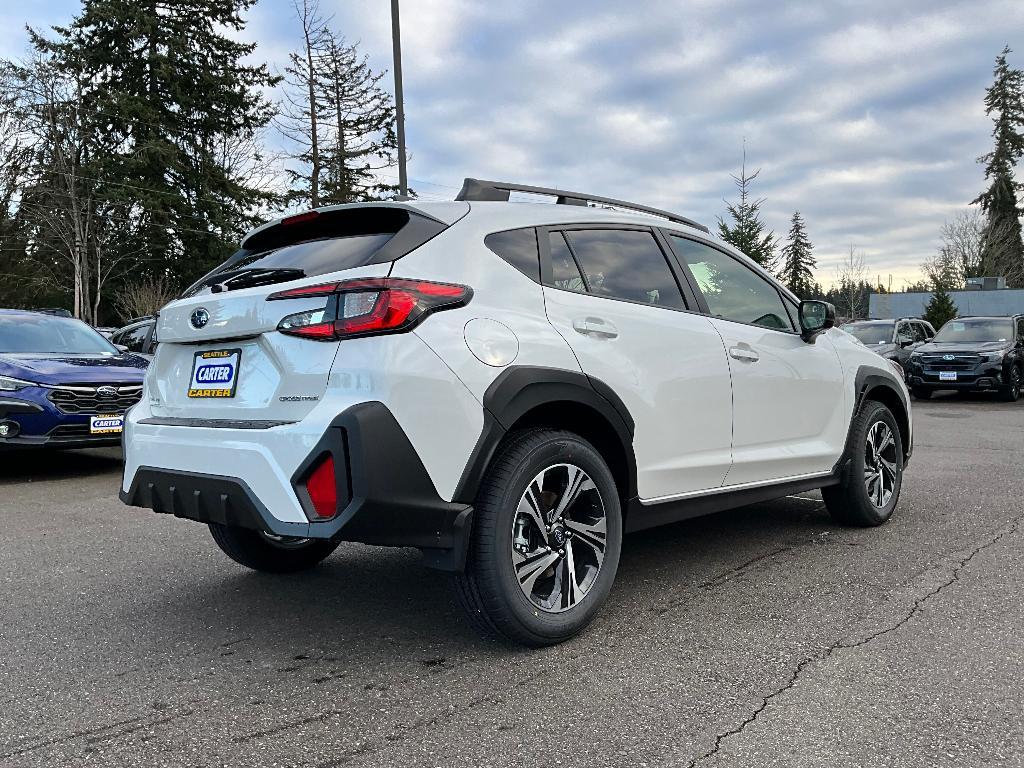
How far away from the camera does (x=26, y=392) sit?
7.30m

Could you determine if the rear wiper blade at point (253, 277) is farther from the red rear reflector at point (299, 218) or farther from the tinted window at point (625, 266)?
the tinted window at point (625, 266)

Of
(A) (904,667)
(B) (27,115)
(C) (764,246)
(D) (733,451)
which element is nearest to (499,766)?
(A) (904,667)

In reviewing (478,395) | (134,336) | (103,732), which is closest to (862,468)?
(478,395)

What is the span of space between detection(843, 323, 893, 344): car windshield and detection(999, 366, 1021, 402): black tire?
2.84 metres

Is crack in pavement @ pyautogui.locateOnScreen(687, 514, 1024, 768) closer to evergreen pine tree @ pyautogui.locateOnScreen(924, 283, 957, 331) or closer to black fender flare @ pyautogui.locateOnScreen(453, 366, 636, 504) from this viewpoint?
black fender flare @ pyautogui.locateOnScreen(453, 366, 636, 504)

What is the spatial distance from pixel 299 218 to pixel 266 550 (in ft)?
5.52

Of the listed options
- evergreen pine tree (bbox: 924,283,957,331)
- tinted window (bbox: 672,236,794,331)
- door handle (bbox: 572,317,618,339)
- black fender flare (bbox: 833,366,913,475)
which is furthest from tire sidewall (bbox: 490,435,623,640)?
evergreen pine tree (bbox: 924,283,957,331)

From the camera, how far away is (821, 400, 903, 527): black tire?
5043 mm

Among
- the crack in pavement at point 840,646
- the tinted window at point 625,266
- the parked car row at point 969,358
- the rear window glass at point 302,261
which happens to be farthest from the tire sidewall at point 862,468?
the parked car row at point 969,358

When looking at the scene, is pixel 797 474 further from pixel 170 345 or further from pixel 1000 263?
pixel 1000 263

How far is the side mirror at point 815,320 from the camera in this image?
4766 millimetres

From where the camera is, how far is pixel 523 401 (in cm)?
306

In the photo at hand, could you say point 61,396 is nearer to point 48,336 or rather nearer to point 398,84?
point 48,336

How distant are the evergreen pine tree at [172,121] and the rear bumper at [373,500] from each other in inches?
1347
